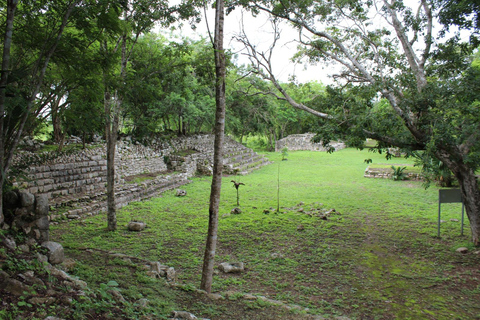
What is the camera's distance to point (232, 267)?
5.61 meters

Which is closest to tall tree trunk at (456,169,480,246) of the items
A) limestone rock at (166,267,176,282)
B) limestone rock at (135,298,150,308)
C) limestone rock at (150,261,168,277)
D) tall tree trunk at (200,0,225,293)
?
tall tree trunk at (200,0,225,293)

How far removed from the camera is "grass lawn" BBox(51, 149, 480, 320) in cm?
432

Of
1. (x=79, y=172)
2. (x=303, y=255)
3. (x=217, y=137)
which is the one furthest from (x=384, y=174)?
(x=79, y=172)

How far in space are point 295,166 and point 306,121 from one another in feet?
47.9

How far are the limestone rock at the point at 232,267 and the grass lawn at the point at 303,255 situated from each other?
128 millimetres

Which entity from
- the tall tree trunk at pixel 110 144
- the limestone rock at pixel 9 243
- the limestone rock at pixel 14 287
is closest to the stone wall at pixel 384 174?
the tall tree trunk at pixel 110 144

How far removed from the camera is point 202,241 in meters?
7.08

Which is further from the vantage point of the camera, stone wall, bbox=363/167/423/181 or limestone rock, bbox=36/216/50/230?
stone wall, bbox=363/167/423/181

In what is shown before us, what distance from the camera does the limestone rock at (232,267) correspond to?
5.57 meters

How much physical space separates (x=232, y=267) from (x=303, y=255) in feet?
5.77

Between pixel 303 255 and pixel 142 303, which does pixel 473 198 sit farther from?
pixel 142 303

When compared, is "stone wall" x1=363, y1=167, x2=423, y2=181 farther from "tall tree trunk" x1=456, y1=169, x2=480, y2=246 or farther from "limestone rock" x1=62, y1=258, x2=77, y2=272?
"limestone rock" x1=62, y1=258, x2=77, y2=272

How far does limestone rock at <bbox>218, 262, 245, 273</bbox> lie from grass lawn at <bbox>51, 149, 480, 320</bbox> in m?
0.13

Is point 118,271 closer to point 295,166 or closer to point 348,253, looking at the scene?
point 348,253
